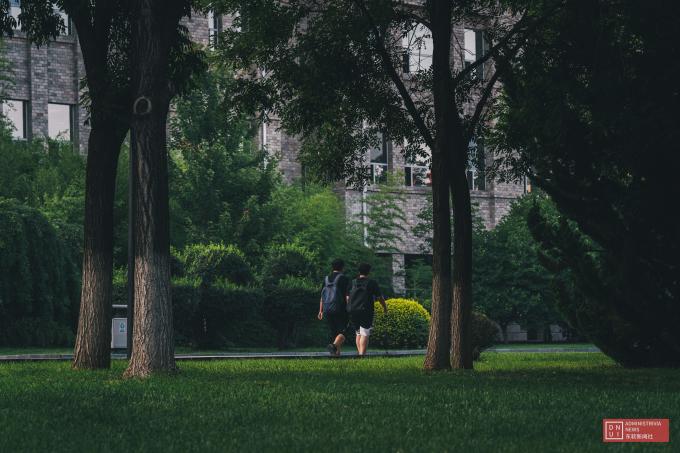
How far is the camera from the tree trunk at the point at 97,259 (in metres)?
17.7

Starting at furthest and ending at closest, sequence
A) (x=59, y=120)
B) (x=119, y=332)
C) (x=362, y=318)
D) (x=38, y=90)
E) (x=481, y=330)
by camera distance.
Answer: (x=59, y=120)
(x=38, y=90)
(x=119, y=332)
(x=362, y=318)
(x=481, y=330)

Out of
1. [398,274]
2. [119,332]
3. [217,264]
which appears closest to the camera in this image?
[119,332]

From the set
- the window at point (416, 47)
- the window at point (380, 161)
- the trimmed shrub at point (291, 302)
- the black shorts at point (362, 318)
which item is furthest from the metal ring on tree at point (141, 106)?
the window at point (380, 161)

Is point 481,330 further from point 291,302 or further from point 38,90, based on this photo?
point 38,90

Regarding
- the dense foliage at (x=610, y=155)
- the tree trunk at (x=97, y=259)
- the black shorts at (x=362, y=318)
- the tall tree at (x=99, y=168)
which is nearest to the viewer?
the dense foliage at (x=610, y=155)

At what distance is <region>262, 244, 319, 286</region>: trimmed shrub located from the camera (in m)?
35.0

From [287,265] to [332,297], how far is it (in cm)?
1201

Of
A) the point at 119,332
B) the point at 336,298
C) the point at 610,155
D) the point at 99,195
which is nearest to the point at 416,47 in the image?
the point at 336,298

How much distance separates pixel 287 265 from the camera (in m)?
35.3

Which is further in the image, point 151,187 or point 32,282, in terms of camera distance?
point 32,282

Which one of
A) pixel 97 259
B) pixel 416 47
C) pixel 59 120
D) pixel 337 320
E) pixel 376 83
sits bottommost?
pixel 337 320

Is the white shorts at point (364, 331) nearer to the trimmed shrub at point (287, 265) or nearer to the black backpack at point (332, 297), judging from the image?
the black backpack at point (332, 297)

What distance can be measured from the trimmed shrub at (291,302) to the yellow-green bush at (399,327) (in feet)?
6.25

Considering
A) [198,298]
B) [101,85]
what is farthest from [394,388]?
[198,298]
